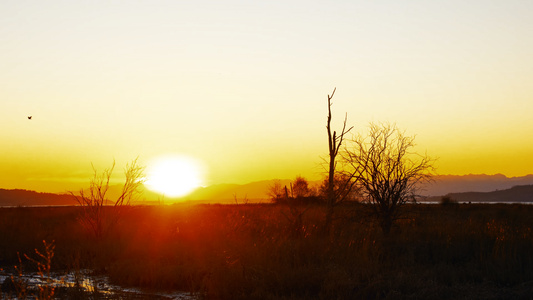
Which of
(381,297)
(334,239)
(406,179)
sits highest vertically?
(406,179)

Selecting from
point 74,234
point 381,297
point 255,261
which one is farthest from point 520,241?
point 74,234

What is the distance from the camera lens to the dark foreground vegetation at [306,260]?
10.2 meters

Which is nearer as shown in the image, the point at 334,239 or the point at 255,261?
the point at 255,261

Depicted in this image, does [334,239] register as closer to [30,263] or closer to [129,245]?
[129,245]

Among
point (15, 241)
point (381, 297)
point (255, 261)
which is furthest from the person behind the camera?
point (15, 241)

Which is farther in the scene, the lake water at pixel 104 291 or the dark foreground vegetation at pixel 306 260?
the lake water at pixel 104 291

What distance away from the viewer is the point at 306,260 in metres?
12.5

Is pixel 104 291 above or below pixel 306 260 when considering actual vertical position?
below

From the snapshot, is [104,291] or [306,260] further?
[306,260]

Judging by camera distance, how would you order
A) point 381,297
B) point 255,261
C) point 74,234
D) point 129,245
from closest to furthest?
point 381,297, point 255,261, point 129,245, point 74,234

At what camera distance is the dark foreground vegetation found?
33.6ft

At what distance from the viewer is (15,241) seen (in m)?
18.8

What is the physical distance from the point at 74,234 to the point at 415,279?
49.5ft

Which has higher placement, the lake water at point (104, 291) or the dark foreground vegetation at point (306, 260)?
the dark foreground vegetation at point (306, 260)
